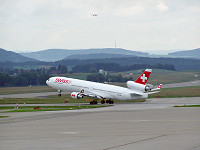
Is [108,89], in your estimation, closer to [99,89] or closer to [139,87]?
[99,89]

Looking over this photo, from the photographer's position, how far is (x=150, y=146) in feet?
96.1

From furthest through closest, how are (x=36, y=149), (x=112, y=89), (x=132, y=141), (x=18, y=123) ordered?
(x=112, y=89), (x=18, y=123), (x=132, y=141), (x=36, y=149)

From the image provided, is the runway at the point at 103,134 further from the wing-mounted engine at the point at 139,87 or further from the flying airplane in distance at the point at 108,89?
the flying airplane in distance at the point at 108,89

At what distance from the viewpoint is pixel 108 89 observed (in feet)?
270

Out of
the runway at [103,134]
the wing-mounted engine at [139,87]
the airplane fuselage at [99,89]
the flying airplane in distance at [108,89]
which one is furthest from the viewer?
the airplane fuselage at [99,89]

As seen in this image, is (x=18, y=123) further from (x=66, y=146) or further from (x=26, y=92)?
(x=26, y=92)

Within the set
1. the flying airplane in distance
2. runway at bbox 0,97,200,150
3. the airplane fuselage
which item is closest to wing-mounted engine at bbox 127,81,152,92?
the flying airplane in distance

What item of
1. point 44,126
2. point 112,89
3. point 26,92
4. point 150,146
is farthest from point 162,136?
point 26,92

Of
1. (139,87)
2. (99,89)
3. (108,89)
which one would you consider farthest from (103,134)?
(99,89)

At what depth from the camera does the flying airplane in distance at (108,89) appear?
79.7 metres

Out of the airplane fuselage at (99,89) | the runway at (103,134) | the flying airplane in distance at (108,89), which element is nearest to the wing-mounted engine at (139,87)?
the flying airplane in distance at (108,89)

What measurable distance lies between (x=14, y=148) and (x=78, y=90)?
5600 cm

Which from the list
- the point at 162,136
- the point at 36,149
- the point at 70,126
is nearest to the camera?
the point at 36,149

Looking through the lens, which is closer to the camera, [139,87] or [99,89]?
[139,87]
